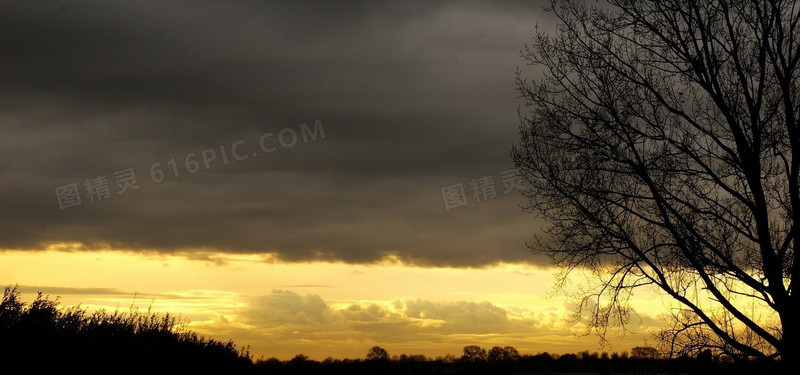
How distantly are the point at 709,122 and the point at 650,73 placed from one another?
1398mm

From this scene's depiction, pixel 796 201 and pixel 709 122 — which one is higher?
pixel 709 122

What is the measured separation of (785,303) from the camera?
11500mm

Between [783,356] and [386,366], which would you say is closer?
[783,356]

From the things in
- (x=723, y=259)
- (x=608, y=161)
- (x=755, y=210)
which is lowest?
(x=723, y=259)

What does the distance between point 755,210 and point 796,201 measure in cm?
64

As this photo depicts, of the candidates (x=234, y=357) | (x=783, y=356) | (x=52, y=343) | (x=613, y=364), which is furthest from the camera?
(x=613, y=364)

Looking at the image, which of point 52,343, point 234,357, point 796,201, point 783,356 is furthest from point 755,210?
point 234,357

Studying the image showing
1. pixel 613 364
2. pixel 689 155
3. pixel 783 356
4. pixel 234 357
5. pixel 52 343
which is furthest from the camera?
pixel 613 364

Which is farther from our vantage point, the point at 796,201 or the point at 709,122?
the point at 709,122

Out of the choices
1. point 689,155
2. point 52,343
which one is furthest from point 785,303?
point 52,343

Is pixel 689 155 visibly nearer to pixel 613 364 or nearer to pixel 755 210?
pixel 755 210

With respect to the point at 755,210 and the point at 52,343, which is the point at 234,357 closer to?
the point at 52,343

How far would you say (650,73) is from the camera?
12875 millimetres

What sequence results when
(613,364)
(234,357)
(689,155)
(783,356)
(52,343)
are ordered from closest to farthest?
1. (52,343)
2. (783,356)
3. (689,155)
4. (234,357)
5. (613,364)
